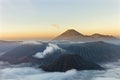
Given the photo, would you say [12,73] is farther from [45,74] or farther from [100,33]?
[100,33]

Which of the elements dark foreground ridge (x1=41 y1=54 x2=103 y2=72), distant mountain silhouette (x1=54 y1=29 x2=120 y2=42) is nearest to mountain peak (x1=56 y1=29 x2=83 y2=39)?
distant mountain silhouette (x1=54 y1=29 x2=120 y2=42)

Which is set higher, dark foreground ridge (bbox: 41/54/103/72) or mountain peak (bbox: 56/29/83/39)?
mountain peak (bbox: 56/29/83/39)

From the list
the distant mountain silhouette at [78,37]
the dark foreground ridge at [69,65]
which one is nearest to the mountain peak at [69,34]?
the distant mountain silhouette at [78,37]

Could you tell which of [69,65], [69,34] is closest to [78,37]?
[69,34]

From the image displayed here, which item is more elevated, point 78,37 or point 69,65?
point 78,37

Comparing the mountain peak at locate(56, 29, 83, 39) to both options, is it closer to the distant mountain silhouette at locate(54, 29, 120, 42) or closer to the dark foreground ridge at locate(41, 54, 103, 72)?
the distant mountain silhouette at locate(54, 29, 120, 42)

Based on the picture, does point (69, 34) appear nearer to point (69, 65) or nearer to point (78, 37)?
point (78, 37)

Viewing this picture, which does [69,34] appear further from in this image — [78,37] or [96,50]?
[96,50]

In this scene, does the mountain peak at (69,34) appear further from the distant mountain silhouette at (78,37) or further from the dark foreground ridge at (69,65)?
the dark foreground ridge at (69,65)

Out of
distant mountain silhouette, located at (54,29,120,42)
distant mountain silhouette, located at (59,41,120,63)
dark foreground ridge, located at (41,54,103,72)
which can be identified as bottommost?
dark foreground ridge, located at (41,54,103,72)
